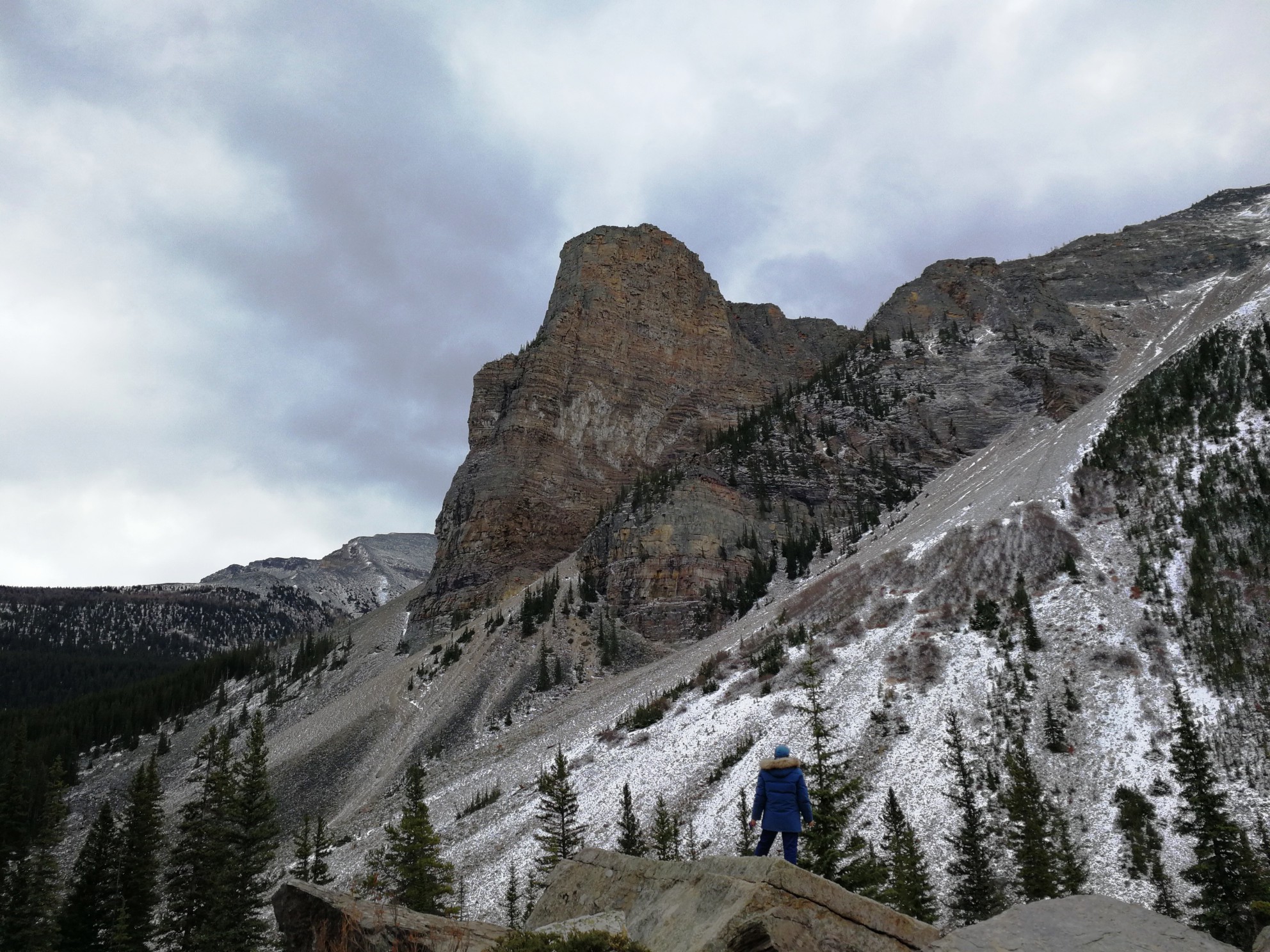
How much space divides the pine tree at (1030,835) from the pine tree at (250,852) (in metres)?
24.5

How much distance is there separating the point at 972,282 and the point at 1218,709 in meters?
116

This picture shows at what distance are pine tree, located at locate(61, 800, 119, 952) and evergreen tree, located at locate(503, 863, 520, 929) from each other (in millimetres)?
14849

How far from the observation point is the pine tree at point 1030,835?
27031 millimetres

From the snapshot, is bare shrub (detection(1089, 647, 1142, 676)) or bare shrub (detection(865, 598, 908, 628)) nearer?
bare shrub (detection(1089, 647, 1142, 676))

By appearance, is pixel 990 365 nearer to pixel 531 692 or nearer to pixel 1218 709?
pixel 531 692

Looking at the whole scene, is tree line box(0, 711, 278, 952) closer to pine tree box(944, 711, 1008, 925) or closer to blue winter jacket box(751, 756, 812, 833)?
blue winter jacket box(751, 756, 812, 833)

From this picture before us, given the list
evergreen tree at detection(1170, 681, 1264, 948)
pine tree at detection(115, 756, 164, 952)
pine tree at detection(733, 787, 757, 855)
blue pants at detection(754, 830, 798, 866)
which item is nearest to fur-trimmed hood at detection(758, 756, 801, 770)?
blue pants at detection(754, 830, 798, 866)

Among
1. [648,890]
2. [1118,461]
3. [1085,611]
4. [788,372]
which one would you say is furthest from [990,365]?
[648,890]

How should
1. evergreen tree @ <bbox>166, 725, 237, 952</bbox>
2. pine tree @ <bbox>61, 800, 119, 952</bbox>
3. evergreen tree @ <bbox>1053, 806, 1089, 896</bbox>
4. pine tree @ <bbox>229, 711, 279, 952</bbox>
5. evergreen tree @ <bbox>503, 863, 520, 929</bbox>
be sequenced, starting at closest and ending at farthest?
evergreen tree @ <bbox>1053, 806, 1089, 896</bbox> < evergreen tree @ <bbox>166, 725, 237, 952</bbox> < pine tree @ <bbox>229, 711, 279, 952</bbox> < pine tree @ <bbox>61, 800, 119, 952</bbox> < evergreen tree @ <bbox>503, 863, 520, 929</bbox>

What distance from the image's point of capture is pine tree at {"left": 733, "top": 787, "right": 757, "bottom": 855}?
103 feet

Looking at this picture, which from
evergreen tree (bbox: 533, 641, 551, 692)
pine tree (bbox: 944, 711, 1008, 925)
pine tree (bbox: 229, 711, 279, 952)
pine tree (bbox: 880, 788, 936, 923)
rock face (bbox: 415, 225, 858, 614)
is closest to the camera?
pine tree (bbox: 880, 788, 936, 923)

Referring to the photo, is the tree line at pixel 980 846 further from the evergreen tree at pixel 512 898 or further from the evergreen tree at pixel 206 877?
the evergreen tree at pixel 206 877

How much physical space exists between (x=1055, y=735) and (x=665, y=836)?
61.0 ft

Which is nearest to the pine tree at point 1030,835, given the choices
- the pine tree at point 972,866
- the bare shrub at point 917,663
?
the pine tree at point 972,866
